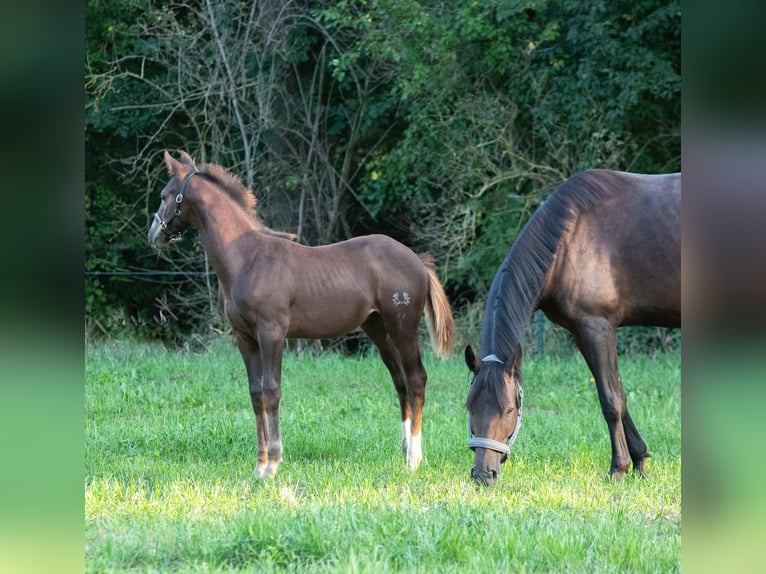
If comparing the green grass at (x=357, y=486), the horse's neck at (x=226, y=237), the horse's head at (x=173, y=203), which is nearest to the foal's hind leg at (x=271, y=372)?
the green grass at (x=357, y=486)

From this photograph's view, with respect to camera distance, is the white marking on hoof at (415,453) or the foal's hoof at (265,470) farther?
the white marking on hoof at (415,453)

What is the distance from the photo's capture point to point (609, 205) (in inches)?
242

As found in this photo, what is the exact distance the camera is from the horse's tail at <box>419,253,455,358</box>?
695 cm

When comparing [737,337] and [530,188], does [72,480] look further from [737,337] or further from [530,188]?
[530,188]

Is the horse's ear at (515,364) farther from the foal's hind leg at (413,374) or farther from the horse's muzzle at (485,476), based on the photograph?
the foal's hind leg at (413,374)

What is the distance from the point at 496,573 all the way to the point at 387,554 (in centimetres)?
53

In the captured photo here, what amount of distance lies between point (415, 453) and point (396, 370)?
841 mm

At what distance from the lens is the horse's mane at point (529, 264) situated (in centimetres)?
563

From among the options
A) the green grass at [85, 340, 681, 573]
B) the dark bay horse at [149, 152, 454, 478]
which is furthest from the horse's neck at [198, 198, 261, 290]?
the green grass at [85, 340, 681, 573]

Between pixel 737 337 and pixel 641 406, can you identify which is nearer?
pixel 737 337

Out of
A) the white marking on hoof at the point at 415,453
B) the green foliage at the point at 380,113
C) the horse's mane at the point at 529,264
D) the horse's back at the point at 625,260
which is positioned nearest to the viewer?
the horse's mane at the point at 529,264

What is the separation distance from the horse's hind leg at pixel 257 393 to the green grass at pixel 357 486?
181mm

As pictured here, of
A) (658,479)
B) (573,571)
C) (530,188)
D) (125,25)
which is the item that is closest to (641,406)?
(658,479)

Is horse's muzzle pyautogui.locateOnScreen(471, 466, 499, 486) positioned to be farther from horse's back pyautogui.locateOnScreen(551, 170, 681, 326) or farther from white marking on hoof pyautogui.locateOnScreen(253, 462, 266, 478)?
white marking on hoof pyautogui.locateOnScreen(253, 462, 266, 478)
